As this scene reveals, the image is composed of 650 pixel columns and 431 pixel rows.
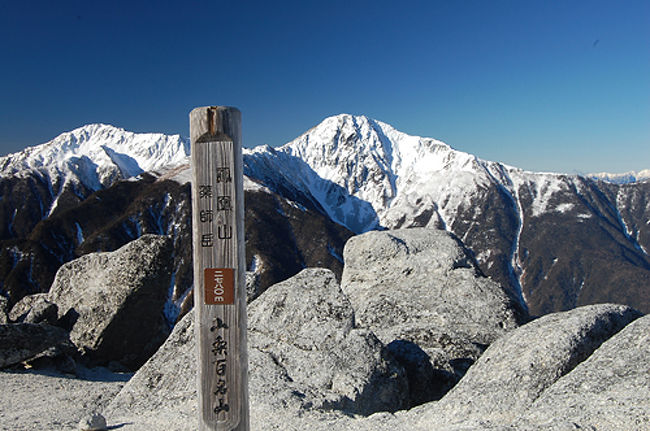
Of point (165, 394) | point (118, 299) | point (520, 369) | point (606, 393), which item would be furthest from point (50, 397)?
point (606, 393)

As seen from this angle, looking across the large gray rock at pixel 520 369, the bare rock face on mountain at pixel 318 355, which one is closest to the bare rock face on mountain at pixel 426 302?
the bare rock face on mountain at pixel 318 355

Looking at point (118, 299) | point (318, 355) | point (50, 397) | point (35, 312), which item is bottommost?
point (50, 397)

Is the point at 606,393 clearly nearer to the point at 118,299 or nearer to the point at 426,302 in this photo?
the point at 426,302

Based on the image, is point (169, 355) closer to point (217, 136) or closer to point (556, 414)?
point (217, 136)

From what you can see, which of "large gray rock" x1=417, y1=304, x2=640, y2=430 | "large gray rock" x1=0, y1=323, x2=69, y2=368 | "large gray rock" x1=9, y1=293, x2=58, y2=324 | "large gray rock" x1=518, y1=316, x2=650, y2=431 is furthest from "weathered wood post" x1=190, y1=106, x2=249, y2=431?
"large gray rock" x1=9, y1=293, x2=58, y2=324

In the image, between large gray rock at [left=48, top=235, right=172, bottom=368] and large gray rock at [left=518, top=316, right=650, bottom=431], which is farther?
large gray rock at [left=48, top=235, right=172, bottom=368]

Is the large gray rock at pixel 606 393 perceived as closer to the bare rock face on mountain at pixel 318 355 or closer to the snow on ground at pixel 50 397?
the bare rock face on mountain at pixel 318 355

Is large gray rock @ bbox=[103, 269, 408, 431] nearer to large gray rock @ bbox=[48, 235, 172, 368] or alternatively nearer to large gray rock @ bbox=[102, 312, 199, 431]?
large gray rock @ bbox=[102, 312, 199, 431]

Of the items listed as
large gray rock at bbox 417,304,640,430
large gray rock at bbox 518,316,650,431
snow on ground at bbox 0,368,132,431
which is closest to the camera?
large gray rock at bbox 518,316,650,431
